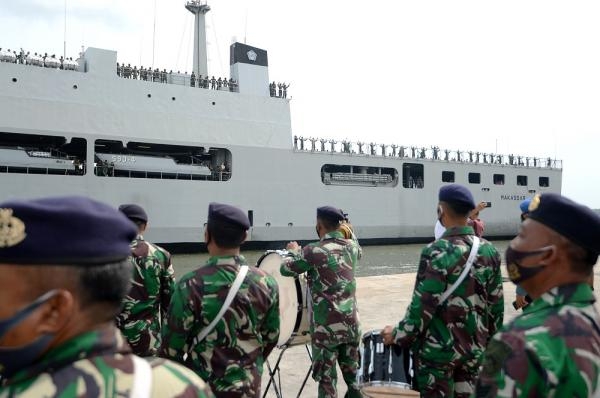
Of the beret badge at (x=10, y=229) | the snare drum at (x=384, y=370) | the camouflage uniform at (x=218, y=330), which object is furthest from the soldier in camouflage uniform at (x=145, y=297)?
the beret badge at (x=10, y=229)

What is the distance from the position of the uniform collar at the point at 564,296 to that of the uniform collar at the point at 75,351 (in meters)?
1.10

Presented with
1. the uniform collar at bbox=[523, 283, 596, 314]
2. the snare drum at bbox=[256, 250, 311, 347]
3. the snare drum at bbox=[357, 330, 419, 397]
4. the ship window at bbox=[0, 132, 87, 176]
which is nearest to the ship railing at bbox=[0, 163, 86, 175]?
the ship window at bbox=[0, 132, 87, 176]

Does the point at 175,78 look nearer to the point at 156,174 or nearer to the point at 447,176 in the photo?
the point at 156,174

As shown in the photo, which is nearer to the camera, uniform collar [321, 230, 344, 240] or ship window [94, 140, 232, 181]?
uniform collar [321, 230, 344, 240]

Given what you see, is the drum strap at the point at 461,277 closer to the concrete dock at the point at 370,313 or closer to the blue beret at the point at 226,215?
the blue beret at the point at 226,215

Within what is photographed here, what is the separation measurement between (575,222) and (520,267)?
0.20 metres

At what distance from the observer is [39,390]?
32.4 inches

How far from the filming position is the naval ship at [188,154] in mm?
16781

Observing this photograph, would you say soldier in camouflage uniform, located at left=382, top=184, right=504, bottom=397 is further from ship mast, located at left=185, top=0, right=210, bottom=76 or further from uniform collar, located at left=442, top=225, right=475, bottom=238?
ship mast, located at left=185, top=0, right=210, bottom=76

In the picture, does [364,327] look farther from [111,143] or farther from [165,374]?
[111,143]

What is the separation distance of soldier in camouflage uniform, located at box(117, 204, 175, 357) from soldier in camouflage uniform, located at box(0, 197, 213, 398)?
217 centimetres

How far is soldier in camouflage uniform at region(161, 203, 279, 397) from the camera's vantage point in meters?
2.12

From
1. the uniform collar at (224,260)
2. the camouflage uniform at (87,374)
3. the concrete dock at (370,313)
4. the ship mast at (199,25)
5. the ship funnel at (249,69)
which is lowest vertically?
the concrete dock at (370,313)

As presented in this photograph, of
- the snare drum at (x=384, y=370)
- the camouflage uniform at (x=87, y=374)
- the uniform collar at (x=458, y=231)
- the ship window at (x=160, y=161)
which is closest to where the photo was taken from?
the camouflage uniform at (x=87, y=374)
